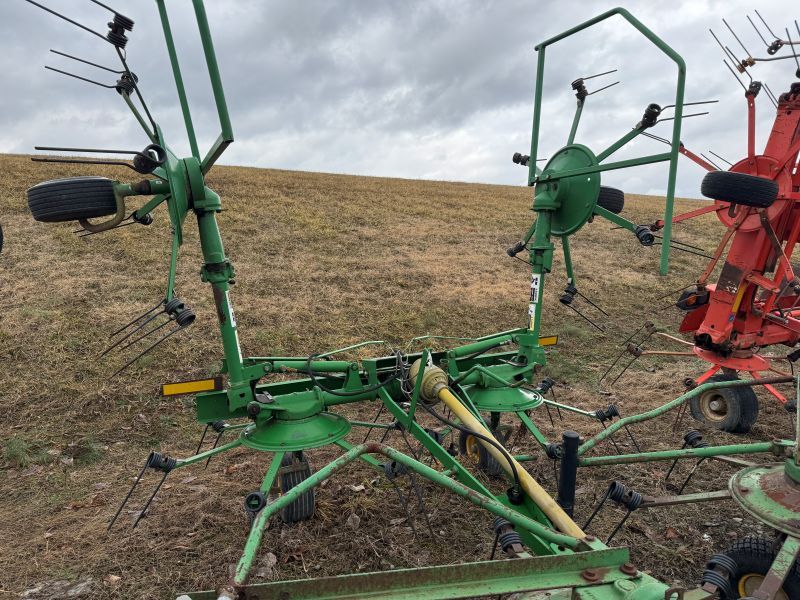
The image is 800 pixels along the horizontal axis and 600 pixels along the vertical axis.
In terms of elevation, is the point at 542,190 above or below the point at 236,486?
above

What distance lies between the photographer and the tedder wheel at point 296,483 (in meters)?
3.76

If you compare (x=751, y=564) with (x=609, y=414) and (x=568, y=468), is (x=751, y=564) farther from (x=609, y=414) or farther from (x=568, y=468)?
(x=609, y=414)

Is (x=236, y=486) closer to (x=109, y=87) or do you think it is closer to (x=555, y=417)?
(x=109, y=87)

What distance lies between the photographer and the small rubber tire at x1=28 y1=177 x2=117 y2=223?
275cm

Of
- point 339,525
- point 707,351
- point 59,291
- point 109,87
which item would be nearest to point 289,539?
point 339,525

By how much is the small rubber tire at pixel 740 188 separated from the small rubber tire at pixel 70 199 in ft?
13.9

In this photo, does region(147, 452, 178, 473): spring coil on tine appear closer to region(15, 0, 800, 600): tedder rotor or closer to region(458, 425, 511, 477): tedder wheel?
region(15, 0, 800, 600): tedder rotor

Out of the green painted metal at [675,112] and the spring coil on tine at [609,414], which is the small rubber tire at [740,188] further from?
the spring coil on tine at [609,414]

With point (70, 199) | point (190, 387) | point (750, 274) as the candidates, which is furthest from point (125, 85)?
point (750, 274)

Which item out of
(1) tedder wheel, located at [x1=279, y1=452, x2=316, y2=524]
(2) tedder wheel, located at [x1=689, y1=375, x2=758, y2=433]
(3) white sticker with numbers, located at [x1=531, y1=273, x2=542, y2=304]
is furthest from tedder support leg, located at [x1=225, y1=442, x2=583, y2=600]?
(2) tedder wheel, located at [x1=689, y1=375, x2=758, y2=433]

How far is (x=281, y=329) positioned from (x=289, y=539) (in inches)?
177

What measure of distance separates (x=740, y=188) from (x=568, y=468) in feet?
9.06

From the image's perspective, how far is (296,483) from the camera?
12.3 ft

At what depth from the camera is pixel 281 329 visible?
7945mm
